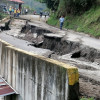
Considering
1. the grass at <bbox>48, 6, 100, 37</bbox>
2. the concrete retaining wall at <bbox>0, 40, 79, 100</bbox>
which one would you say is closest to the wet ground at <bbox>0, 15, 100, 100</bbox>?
the concrete retaining wall at <bbox>0, 40, 79, 100</bbox>

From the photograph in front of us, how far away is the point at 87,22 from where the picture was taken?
17.5 meters

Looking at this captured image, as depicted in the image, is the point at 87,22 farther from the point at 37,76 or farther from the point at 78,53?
the point at 37,76

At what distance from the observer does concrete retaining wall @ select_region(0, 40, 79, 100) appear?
15.1 ft

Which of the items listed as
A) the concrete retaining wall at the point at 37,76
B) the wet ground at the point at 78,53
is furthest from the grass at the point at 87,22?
the concrete retaining wall at the point at 37,76

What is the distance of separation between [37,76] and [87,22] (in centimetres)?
1279

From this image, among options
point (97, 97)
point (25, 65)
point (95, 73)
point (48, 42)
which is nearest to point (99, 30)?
point (48, 42)

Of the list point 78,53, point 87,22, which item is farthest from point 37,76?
point 87,22

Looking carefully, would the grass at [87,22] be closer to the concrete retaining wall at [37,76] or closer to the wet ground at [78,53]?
the wet ground at [78,53]

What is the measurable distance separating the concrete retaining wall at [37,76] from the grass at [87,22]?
29.0ft

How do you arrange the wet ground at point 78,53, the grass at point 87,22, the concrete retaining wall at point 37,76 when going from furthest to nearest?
1. the grass at point 87,22
2. the wet ground at point 78,53
3. the concrete retaining wall at point 37,76

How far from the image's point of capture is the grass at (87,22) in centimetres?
1602

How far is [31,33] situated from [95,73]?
504 inches

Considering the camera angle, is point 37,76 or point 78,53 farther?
point 78,53

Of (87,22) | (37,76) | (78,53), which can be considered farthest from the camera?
(87,22)
